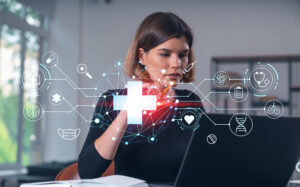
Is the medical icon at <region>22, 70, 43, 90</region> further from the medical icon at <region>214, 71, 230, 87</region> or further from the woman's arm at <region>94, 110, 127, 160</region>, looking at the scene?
the medical icon at <region>214, 71, 230, 87</region>

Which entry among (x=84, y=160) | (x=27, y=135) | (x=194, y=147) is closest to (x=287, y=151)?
(x=194, y=147)

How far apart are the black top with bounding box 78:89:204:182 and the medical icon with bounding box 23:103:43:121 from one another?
0.48 ft

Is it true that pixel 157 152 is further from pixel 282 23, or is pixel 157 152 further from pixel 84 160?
pixel 282 23

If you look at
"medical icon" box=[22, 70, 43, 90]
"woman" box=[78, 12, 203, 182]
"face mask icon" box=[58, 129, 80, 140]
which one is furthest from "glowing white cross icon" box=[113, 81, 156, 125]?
"medical icon" box=[22, 70, 43, 90]

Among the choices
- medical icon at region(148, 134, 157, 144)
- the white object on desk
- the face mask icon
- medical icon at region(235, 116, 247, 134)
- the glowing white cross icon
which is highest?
the glowing white cross icon

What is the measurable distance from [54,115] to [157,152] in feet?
1.06

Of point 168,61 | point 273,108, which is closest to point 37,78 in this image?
point 168,61

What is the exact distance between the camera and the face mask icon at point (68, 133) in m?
1.04

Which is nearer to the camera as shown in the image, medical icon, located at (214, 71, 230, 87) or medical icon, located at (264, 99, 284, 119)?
medical icon, located at (264, 99, 284, 119)

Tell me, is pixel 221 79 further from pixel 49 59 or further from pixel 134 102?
pixel 49 59

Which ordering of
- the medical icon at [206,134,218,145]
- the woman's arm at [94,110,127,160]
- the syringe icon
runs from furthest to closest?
1. the syringe icon
2. the woman's arm at [94,110,127,160]
3. the medical icon at [206,134,218,145]

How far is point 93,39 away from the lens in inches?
63.7

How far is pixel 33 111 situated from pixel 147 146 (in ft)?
1.11

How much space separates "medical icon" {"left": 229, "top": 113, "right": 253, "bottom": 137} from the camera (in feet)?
2.58
